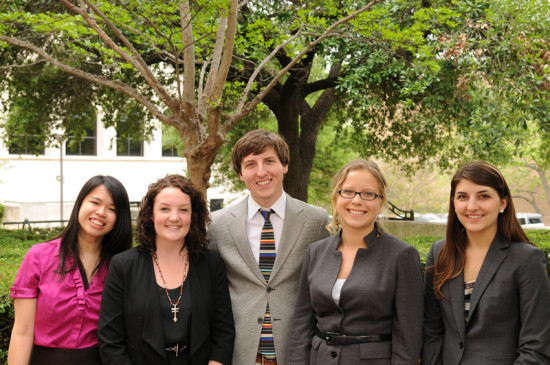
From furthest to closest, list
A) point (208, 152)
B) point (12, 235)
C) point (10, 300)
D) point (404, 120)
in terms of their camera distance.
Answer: point (404, 120) < point (12, 235) < point (208, 152) < point (10, 300)

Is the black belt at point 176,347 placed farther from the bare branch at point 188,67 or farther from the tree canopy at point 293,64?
the bare branch at point 188,67

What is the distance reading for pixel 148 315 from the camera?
3.06m

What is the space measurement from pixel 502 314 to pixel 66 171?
3956cm

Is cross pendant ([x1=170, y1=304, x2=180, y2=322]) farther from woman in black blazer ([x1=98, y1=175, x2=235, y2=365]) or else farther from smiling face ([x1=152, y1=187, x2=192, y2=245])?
smiling face ([x1=152, y1=187, x2=192, y2=245])

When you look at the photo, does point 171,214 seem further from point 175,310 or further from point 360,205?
point 360,205

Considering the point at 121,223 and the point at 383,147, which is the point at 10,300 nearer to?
the point at 121,223

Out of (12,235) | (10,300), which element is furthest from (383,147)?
(10,300)

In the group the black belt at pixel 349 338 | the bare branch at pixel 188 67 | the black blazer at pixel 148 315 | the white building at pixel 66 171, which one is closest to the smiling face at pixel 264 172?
the black blazer at pixel 148 315

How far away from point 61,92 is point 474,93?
33.1 ft

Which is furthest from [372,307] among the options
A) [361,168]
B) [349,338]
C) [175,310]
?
[175,310]

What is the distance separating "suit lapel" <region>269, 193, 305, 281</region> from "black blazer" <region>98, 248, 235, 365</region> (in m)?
0.39

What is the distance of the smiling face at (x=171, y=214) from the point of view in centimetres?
321

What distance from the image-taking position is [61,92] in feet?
44.1

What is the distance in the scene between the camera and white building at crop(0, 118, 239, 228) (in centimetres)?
3588
